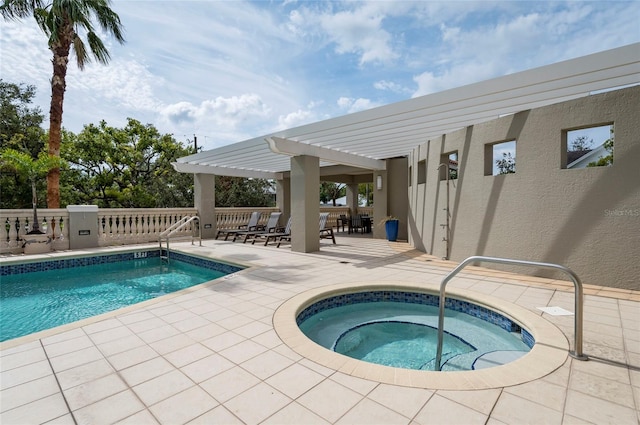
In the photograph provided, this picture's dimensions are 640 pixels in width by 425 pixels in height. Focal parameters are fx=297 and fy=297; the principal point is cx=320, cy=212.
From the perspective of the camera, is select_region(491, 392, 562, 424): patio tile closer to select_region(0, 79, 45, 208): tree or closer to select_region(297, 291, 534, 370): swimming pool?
select_region(297, 291, 534, 370): swimming pool

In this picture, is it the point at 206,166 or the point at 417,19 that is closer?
the point at 417,19

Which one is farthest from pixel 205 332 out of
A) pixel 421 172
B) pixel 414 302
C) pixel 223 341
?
pixel 421 172

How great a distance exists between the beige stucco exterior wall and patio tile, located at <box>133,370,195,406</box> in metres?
6.39

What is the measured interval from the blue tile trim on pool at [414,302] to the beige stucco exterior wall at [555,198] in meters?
2.30

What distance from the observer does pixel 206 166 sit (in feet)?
41.4

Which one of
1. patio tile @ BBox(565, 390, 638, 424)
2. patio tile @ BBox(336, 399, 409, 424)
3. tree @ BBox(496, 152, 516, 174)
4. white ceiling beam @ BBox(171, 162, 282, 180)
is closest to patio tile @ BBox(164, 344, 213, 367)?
patio tile @ BBox(336, 399, 409, 424)

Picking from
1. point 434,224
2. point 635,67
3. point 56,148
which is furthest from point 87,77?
point 635,67

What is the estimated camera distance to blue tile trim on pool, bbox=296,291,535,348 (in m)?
4.13

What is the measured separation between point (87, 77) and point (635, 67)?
53.2ft

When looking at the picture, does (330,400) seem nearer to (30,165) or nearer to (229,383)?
(229,383)

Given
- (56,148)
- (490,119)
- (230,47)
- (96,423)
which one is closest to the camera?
(96,423)

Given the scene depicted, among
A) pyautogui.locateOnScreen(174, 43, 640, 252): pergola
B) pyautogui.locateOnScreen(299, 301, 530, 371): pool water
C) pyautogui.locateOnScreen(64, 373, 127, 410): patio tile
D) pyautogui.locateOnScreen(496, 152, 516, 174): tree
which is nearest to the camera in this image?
pyautogui.locateOnScreen(64, 373, 127, 410): patio tile

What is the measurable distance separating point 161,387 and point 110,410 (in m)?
0.35

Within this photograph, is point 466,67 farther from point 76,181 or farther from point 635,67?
point 76,181
